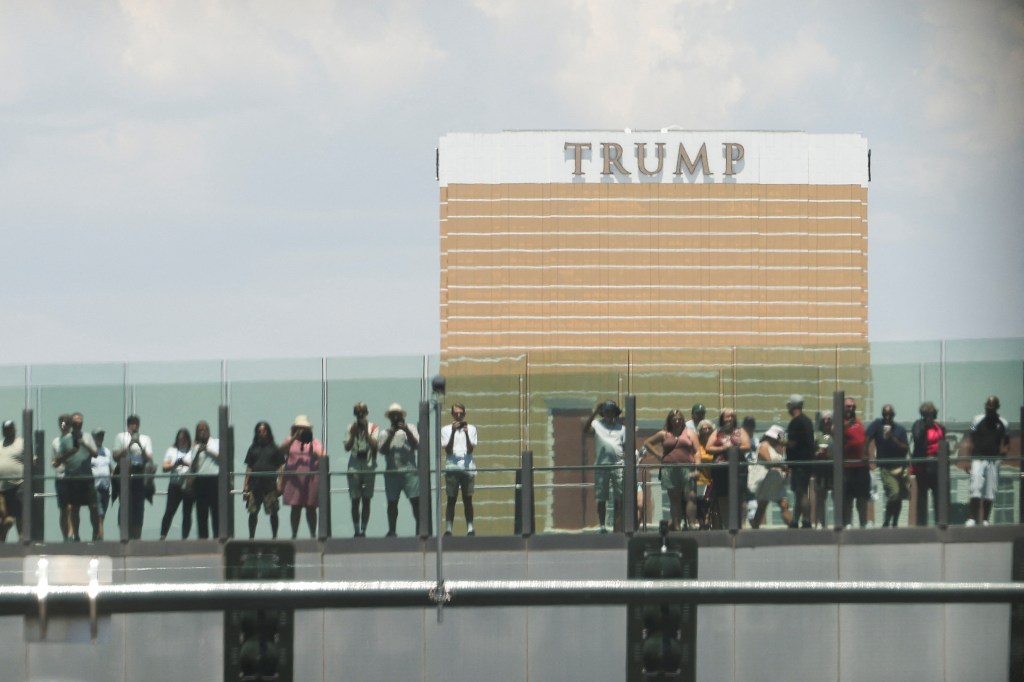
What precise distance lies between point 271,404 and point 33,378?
11.3 feet

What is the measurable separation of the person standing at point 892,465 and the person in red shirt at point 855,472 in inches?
4.6

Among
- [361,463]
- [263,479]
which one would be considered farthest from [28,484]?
[361,463]

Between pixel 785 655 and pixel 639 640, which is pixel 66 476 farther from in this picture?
pixel 639 640

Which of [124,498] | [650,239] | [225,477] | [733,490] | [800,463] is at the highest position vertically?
[650,239]

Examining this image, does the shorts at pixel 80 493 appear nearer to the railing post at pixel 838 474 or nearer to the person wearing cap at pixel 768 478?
the person wearing cap at pixel 768 478

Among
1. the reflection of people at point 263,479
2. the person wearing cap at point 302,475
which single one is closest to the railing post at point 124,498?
the reflection of people at point 263,479

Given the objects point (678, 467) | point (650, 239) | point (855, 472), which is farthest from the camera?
point (650, 239)

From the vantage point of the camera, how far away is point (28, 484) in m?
22.2

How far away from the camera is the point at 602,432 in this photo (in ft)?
72.3

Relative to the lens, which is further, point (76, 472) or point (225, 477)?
point (76, 472)

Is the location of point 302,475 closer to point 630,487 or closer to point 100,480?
point 100,480

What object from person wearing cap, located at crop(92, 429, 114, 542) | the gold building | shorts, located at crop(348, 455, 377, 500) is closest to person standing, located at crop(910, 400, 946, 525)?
shorts, located at crop(348, 455, 377, 500)

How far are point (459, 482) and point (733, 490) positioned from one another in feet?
11.0

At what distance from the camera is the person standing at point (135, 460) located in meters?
22.3
